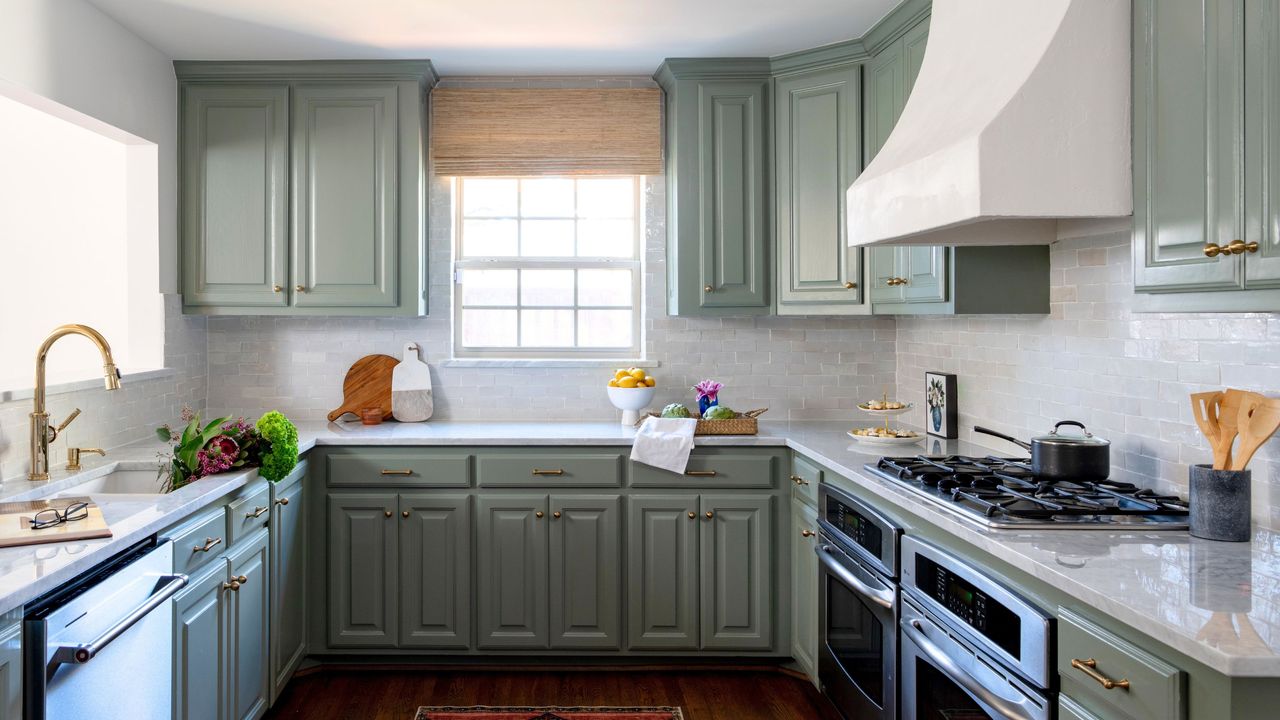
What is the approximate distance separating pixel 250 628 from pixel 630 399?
1.70 m

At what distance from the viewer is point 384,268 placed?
3.81 m

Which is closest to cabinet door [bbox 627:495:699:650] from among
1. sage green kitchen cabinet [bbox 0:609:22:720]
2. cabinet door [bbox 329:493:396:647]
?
cabinet door [bbox 329:493:396:647]

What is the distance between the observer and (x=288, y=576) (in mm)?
3334

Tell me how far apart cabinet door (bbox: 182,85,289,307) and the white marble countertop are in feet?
3.55

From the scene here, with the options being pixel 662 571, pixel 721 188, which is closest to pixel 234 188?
pixel 721 188

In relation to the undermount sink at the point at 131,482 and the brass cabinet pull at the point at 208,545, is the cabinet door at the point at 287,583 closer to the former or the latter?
the undermount sink at the point at 131,482

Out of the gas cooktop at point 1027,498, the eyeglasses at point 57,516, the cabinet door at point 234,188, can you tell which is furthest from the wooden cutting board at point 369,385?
the gas cooktop at point 1027,498

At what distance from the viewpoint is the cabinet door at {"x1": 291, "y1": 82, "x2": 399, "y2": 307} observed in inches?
Result: 150

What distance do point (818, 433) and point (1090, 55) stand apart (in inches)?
78.7

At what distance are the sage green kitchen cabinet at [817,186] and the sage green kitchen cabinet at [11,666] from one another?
2840 millimetres

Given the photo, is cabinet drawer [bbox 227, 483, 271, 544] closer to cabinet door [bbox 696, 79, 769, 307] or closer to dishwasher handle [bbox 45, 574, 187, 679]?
dishwasher handle [bbox 45, 574, 187, 679]

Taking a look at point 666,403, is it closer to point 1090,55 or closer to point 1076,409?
point 1076,409

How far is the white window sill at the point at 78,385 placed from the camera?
275cm

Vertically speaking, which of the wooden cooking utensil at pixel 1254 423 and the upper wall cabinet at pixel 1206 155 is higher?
the upper wall cabinet at pixel 1206 155
